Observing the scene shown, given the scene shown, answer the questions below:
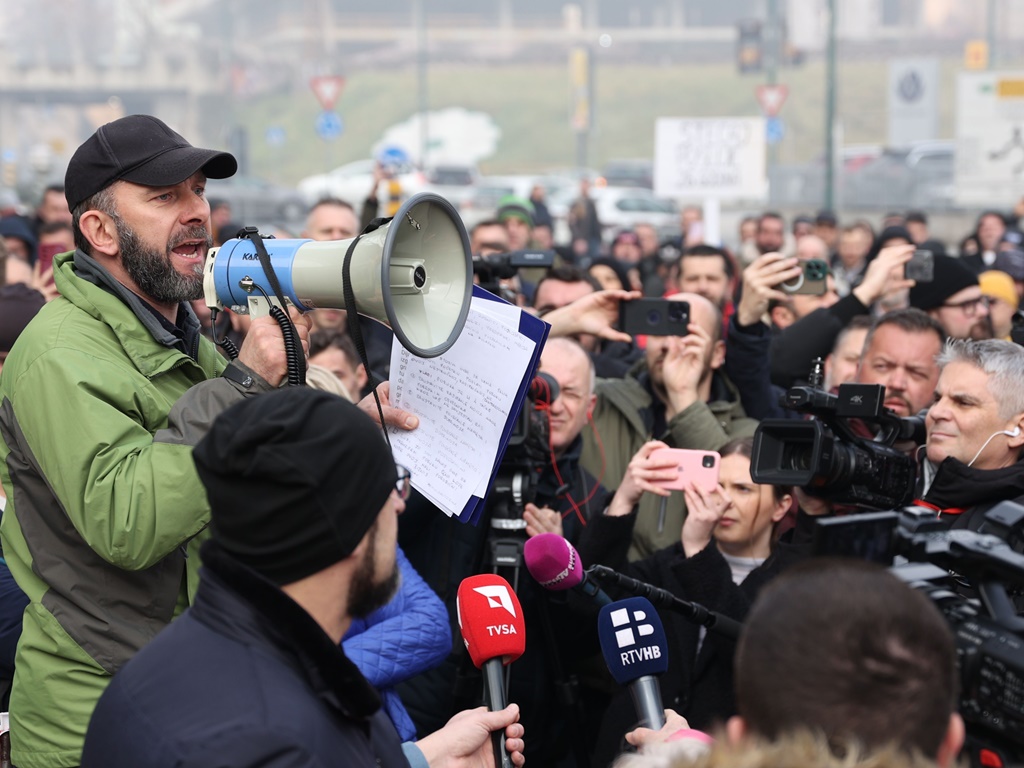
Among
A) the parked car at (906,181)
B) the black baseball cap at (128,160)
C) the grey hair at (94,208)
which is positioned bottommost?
the grey hair at (94,208)

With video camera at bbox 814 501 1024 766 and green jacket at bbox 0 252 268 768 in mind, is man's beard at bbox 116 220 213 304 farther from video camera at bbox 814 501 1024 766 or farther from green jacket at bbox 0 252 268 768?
video camera at bbox 814 501 1024 766

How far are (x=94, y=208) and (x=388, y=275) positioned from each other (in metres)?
0.71

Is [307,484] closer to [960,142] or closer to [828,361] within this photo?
[828,361]

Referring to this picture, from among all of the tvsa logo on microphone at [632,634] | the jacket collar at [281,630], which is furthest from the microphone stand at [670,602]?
the jacket collar at [281,630]

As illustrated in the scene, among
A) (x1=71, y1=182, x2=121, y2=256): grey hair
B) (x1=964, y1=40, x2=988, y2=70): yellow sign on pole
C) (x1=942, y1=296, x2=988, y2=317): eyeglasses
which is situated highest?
(x1=964, y1=40, x2=988, y2=70): yellow sign on pole

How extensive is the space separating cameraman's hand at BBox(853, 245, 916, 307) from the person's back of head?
11.2ft

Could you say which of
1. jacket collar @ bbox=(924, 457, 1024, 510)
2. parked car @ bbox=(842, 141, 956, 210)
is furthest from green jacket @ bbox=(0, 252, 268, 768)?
parked car @ bbox=(842, 141, 956, 210)

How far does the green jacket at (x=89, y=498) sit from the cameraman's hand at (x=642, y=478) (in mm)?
1340

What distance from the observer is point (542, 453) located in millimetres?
3471

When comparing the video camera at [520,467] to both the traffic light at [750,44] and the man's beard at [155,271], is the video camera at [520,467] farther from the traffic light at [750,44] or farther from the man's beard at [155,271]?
the traffic light at [750,44]

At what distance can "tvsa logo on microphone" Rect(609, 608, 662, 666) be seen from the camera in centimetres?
242

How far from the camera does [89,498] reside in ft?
7.38

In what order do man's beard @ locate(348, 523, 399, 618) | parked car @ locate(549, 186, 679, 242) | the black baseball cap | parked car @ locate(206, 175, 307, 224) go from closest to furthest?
man's beard @ locate(348, 523, 399, 618)
the black baseball cap
parked car @ locate(549, 186, 679, 242)
parked car @ locate(206, 175, 307, 224)

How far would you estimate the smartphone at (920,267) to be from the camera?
5.00 metres
